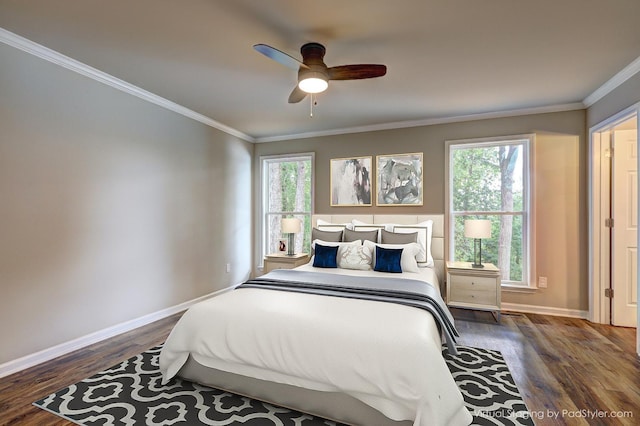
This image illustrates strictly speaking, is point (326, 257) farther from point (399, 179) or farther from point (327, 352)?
point (327, 352)

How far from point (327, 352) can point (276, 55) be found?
193 centimetres

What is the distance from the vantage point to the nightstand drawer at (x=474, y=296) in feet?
11.8

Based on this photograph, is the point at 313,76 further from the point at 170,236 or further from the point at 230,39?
the point at 170,236

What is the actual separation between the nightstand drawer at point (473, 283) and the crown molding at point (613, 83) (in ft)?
7.52

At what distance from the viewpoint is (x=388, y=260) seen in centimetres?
337

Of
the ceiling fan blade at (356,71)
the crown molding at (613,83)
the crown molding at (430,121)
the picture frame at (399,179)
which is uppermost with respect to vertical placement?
the crown molding at (613,83)

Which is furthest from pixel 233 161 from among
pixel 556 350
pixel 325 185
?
pixel 556 350

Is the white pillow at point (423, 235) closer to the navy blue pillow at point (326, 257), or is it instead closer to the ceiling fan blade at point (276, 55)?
the navy blue pillow at point (326, 257)

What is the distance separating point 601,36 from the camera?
237 centimetres

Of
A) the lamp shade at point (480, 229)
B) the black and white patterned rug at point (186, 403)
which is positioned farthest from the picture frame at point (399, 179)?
the black and white patterned rug at point (186, 403)

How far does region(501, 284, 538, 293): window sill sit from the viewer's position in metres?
3.92

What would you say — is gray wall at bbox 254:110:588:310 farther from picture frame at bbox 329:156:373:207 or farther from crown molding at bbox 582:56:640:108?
picture frame at bbox 329:156:373:207

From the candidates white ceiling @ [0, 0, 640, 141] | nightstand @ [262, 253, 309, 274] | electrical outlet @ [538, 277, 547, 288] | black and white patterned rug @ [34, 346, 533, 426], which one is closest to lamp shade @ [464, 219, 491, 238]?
electrical outlet @ [538, 277, 547, 288]

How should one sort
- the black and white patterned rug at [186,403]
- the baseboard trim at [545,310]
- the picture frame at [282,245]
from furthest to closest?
1. the picture frame at [282,245]
2. the baseboard trim at [545,310]
3. the black and white patterned rug at [186,403]
